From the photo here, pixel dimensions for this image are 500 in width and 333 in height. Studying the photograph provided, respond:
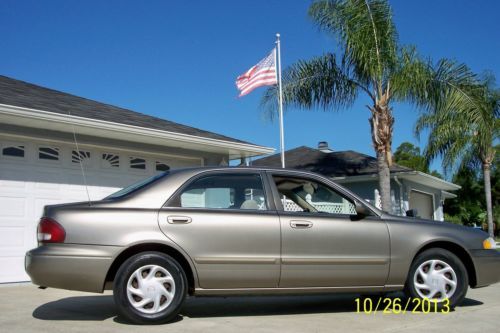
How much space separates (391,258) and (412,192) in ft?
52.7

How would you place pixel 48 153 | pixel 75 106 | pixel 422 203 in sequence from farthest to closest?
1. pixel 422 203
2. pixel 75 106
3. pixel 48 153

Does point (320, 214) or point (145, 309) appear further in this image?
point (320, 214)

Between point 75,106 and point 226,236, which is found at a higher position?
point 75,106

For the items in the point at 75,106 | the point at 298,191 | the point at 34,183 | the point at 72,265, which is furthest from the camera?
the point at 75,106

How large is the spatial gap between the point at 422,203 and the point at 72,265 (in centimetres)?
1886

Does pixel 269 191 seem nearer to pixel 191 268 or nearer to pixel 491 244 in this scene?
pixel 191 268

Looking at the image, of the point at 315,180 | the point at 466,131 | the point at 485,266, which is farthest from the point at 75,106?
the point at 466,131

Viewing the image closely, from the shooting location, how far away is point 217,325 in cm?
513

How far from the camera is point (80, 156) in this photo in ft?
33.0

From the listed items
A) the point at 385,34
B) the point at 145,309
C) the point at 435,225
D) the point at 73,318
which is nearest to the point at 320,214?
the point at 435,225

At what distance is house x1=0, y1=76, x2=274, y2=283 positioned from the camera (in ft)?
29.6

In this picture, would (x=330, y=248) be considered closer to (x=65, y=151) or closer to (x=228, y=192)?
(x=228, y=192)

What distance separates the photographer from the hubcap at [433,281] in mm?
5812

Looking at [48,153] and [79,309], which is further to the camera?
[48,153]
